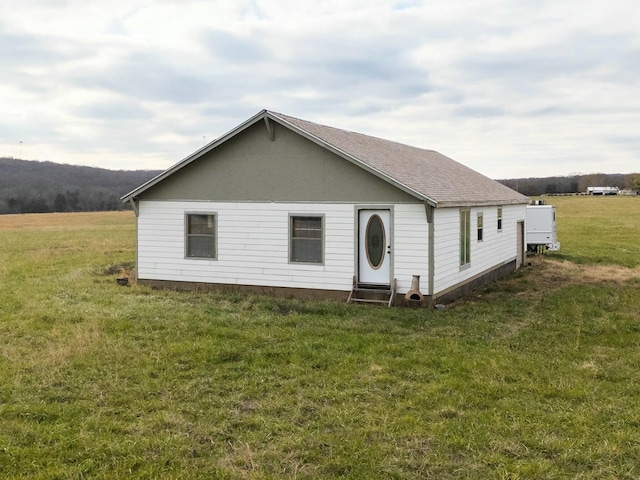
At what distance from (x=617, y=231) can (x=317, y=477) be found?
40528mm

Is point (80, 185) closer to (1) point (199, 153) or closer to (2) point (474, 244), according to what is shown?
(1) point (199, 153)

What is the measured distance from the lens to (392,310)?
43.7 feet

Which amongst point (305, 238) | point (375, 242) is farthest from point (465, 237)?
point (305, 238)

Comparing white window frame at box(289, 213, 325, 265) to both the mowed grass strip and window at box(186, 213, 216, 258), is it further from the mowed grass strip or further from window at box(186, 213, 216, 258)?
the mowed grass strip

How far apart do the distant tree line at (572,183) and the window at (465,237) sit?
75598 mm

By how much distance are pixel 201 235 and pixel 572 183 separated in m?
103

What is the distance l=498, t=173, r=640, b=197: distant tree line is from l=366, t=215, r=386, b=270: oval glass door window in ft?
258

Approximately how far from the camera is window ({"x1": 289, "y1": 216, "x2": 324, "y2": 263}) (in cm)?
1514

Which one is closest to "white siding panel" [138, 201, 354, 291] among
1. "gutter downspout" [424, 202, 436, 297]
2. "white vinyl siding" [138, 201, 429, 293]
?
"white vinyl siding" [138, 201, 429, 293]

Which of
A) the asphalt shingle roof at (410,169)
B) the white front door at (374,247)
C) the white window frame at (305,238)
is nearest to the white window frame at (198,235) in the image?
the white window frame at (305,238)

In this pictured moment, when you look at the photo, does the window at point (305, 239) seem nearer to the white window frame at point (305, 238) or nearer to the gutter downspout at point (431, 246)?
the white window frame at point (305, 238)

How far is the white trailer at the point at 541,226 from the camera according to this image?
87.9ft

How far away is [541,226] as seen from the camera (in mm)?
26969

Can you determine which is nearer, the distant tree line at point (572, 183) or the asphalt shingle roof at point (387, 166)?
the asphalt shingle roof at point (387, 166)
